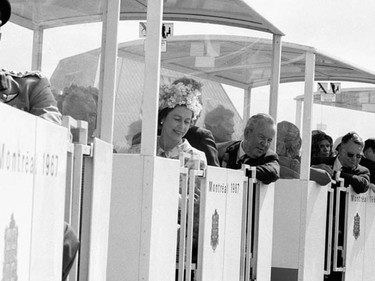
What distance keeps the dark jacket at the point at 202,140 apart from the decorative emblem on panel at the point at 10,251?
4731 millimetres

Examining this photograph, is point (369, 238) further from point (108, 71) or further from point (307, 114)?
point (108, 71)

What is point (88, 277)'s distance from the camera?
5043 millimetres

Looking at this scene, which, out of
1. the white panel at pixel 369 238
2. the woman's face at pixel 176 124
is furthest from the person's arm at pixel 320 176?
the woman's face at pixel 176 124

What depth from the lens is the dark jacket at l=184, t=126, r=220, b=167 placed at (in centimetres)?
821

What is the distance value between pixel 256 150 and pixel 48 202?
514 cm

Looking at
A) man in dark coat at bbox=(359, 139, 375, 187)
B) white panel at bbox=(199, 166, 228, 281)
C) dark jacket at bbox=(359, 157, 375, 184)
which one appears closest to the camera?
white panel at bbox=(199, 166, 228, 281)

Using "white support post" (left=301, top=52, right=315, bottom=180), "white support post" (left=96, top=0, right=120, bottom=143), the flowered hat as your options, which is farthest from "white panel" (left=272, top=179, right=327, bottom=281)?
"white support post" (left=96, top=0, right=120, bottom=143)

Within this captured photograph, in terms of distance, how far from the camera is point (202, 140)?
829cm

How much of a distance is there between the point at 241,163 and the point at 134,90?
2417 millimetres

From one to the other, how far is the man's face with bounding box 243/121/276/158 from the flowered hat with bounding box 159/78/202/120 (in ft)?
4.39

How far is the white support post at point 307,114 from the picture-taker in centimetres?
1048

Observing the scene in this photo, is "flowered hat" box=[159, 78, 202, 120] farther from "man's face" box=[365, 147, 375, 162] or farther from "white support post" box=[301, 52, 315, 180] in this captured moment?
"man's face" box=[365, 147, 375, 162]

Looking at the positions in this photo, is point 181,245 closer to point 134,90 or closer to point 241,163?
point 134,90

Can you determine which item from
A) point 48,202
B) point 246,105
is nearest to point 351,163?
point 246,105
